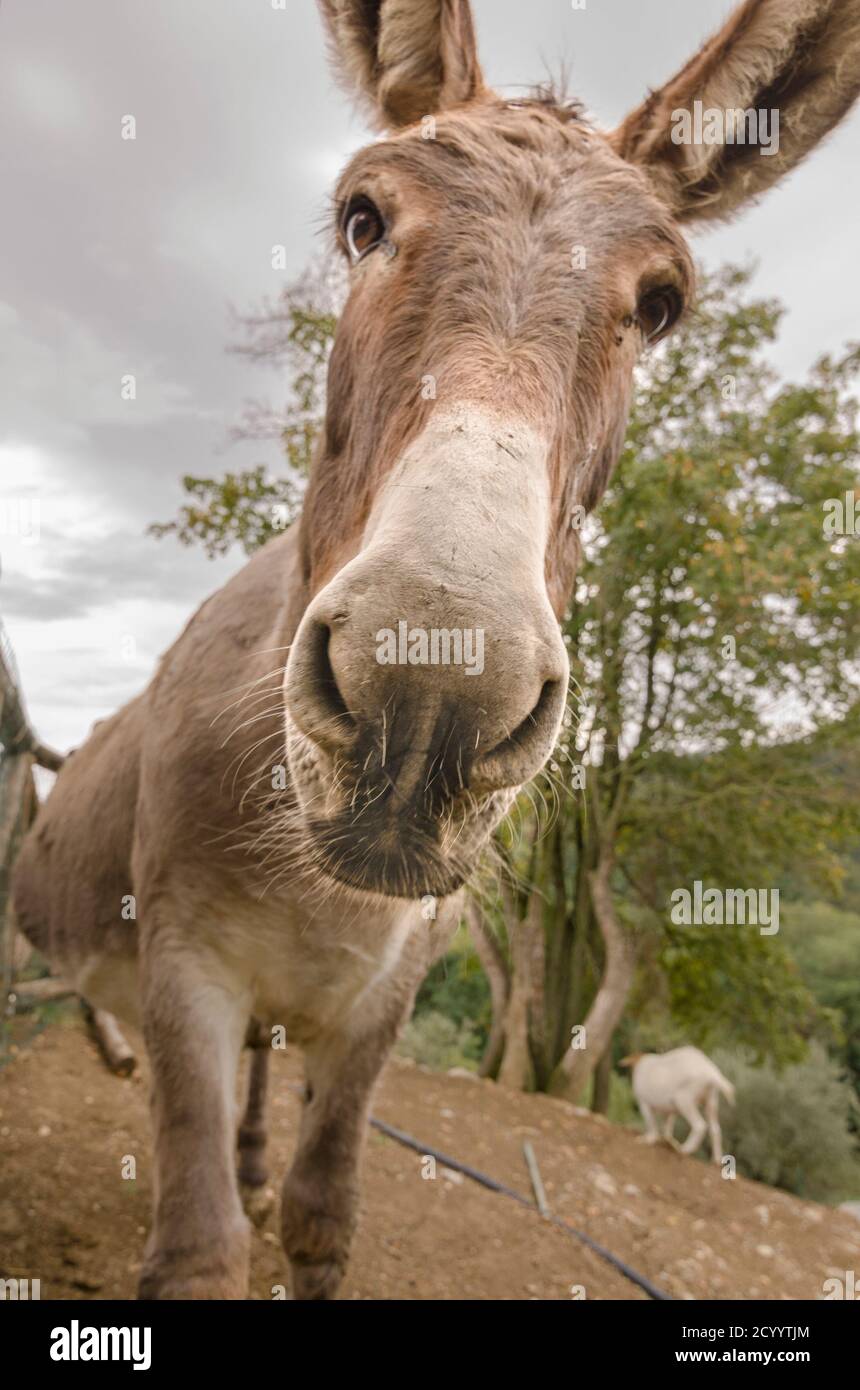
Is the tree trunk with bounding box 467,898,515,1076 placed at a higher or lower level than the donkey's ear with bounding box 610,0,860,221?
lower

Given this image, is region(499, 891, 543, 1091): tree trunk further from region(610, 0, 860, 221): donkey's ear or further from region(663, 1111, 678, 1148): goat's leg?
region(610, 0, 860, 221): donkey's ear

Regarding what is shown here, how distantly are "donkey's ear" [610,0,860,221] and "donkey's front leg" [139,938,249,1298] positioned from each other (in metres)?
2.94

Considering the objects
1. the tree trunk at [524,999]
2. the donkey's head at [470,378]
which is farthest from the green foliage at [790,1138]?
the donkey's head at [470,378]

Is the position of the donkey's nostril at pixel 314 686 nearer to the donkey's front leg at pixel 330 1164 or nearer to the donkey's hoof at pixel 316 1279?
the donkey's front leg at pixel 330 1164

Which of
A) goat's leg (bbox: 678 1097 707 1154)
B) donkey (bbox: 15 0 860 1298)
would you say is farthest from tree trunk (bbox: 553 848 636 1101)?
donkey (bbox: 15 0 860 1298)

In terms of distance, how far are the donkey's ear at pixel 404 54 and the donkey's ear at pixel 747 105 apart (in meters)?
0.54

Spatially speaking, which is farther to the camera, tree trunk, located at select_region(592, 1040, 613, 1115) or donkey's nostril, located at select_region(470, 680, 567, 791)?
tree trunk, located at select_region(592, 1040, 613, 1115)

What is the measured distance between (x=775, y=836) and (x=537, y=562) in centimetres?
1072

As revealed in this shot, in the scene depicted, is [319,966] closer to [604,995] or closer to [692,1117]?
[692,1117]

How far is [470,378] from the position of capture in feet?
5.00

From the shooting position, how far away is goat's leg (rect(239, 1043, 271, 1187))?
4527mm

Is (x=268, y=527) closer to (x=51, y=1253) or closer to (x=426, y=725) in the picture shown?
(x=51, y=1253)

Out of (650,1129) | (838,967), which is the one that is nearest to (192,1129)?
(650,1129)
